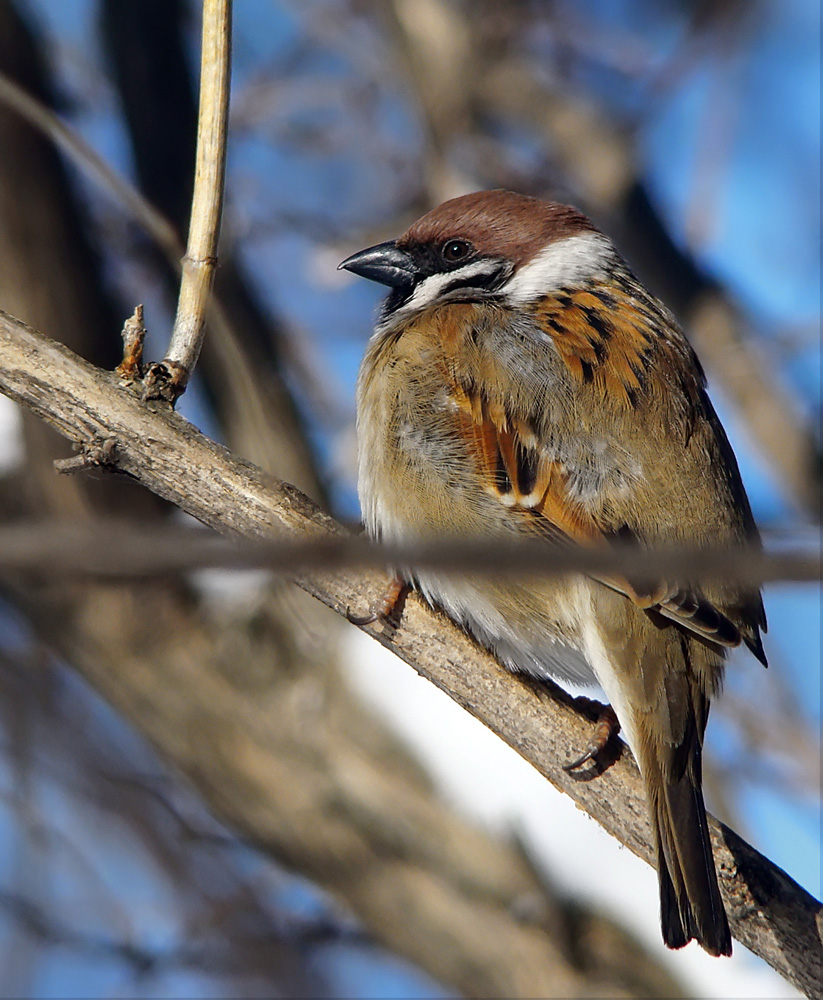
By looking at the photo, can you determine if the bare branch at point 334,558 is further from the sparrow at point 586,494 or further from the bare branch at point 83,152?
the bare branch at point 83,152

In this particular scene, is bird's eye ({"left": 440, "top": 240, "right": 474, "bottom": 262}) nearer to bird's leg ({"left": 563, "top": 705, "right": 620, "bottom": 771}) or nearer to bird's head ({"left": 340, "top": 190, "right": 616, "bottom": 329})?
bird's head ({"left": 340, "top": 190, "right": 616, "bottom": 329})

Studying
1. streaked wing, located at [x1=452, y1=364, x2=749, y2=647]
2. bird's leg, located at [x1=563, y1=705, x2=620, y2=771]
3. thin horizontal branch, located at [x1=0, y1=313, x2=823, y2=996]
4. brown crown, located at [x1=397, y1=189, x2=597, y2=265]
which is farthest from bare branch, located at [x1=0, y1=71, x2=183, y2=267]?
bird's leg, located at [x1=563, y1=705, x2=620, y2=771]

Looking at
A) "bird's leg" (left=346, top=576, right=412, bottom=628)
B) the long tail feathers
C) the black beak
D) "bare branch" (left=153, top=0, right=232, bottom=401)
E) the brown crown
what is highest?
the brown crown

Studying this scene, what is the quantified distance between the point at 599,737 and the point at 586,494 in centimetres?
63

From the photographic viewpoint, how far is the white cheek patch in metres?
4.06

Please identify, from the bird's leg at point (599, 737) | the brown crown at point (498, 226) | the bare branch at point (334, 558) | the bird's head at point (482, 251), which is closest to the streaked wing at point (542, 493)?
the bird's leg at point (599, 737)

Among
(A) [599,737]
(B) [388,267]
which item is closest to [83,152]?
(B) [388,267]

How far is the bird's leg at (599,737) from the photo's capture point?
296 cm

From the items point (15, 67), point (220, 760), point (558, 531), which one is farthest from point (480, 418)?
point (15, 67)

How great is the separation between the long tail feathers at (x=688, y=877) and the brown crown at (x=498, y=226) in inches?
84.3

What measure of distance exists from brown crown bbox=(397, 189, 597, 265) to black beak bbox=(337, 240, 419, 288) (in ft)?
0.19

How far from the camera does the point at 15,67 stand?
5199mm

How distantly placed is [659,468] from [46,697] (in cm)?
373

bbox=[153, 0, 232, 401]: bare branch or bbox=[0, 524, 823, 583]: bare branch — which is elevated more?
bbox=[153, 0, 232, 401]: bare branch
